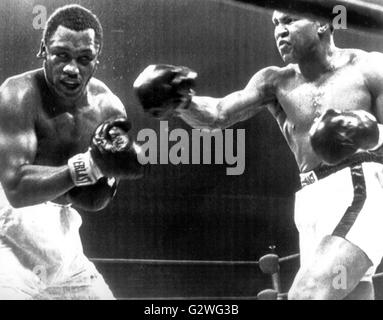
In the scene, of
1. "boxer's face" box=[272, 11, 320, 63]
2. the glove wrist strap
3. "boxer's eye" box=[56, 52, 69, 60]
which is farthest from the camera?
"boxer's face" box=[272, 11, 320, 63]

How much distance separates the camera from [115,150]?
2.12m

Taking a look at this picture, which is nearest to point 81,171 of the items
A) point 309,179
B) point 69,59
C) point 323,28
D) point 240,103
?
point 69,59

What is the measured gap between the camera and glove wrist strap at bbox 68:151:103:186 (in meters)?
2.18

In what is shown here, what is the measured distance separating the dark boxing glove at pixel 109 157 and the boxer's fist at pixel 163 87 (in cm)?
15

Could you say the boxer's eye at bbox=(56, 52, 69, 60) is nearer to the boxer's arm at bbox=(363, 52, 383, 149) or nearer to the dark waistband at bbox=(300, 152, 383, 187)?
the dark waistband at bbox=(300, 152, 383, 187)

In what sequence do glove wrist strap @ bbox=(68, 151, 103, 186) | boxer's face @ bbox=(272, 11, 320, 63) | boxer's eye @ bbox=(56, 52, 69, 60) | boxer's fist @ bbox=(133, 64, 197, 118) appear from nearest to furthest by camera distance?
boxer's fist @ bbox=(133, 64, 197, 118) < glove wrist strap @ bbox=(68, 151, 103, 186) < boxer's eye @ bbox=(56, 52, 69, 60) < boxer's face @ bbox=(272, 11, 320, 63)

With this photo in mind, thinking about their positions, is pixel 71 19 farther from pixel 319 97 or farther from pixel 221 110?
pixel 319 97

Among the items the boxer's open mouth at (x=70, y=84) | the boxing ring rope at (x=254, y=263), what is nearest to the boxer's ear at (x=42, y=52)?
the boxer's open mouth at (x=70, y=84)

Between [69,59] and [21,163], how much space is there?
0.40m

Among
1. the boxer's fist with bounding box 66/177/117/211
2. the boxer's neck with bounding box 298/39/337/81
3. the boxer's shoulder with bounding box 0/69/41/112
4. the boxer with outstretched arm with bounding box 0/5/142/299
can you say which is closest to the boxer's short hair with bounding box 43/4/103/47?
the boxer with outstretched arm with bounding box 0/5/142/299

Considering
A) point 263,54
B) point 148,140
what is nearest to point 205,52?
point 263,54

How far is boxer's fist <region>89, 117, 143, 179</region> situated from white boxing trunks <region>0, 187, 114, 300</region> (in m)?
0.30

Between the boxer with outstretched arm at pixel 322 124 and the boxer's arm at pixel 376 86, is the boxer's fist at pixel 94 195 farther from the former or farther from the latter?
the boxer's arm at pixel 376 86

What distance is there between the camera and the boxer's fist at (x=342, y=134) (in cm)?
205
